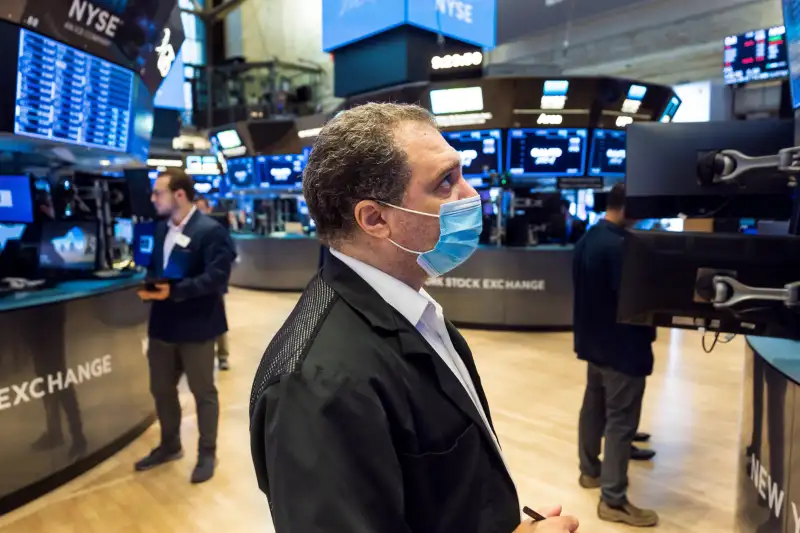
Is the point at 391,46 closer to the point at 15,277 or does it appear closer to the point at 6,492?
the point at 15,277

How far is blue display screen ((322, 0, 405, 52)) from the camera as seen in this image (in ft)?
27.0

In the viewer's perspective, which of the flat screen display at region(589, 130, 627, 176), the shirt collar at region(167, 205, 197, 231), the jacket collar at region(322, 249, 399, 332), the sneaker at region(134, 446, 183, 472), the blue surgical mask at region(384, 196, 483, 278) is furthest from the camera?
the flat screen display at region(589, 130, 627, 176)

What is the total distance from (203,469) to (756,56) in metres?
9.48

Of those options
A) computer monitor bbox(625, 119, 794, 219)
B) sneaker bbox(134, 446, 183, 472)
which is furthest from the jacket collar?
sneaker bbox(134, 446, 183, 472)

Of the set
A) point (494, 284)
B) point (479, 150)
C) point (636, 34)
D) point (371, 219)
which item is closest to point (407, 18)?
point (479, 150)

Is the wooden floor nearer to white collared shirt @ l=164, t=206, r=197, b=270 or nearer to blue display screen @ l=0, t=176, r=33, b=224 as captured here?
white collared shirt @ l=164, t=206, r=197, b=270

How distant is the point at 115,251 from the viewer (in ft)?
15.7

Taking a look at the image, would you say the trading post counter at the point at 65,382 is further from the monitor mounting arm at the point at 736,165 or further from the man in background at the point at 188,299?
the monitor mounting arm at the point at 736,165

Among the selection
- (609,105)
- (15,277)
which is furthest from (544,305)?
(15,277)

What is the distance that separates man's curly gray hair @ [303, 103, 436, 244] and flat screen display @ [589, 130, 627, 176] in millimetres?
7483

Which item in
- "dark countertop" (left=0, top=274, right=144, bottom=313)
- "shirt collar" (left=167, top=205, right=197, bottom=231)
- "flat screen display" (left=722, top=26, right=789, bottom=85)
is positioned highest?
"flat screen display" (left=722, top=26, right=789, bottom=85)

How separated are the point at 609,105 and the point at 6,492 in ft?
25.1

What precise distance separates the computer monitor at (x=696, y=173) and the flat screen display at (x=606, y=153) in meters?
5.93

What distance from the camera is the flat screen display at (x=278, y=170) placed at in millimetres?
11438
